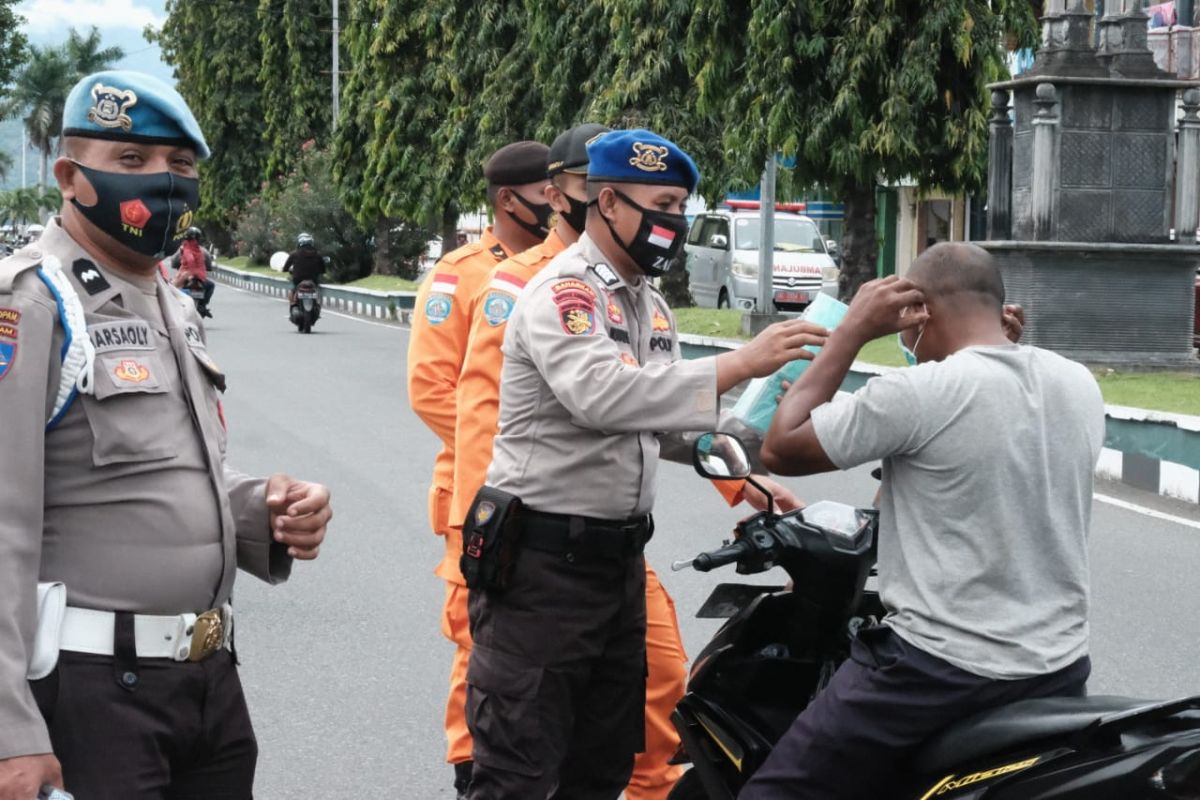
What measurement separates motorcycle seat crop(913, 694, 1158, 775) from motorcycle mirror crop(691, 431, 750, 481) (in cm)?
61

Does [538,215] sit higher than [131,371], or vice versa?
[538,215]

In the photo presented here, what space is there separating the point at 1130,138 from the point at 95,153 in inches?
584

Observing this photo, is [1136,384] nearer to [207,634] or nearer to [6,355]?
[207,634]

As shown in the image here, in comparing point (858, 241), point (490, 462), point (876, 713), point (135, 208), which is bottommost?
point (858, 241)

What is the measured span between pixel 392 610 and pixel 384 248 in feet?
120

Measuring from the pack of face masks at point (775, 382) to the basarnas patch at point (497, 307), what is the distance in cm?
101

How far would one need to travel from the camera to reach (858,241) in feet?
68.8

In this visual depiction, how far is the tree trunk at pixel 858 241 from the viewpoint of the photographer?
2095 cm

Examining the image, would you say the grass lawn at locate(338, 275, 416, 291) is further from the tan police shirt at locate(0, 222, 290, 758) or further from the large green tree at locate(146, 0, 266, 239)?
the tan police shirt at locate(0, 222, 290, 758)

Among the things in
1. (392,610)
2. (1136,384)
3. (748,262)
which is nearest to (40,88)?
(748,262)

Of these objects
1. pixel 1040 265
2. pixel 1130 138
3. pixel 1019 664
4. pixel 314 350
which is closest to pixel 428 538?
pixel 1019 664

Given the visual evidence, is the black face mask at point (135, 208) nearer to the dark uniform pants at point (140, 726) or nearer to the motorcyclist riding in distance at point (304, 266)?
the dark uniform pants at point (140, 726)

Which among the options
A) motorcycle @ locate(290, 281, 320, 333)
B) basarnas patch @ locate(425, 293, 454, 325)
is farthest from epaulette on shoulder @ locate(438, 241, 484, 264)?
motorcycle @ locate(290, 281, 320, 333)

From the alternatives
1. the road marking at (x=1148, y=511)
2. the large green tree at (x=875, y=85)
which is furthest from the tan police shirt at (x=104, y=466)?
the large green tree at (x=875, y=85)
